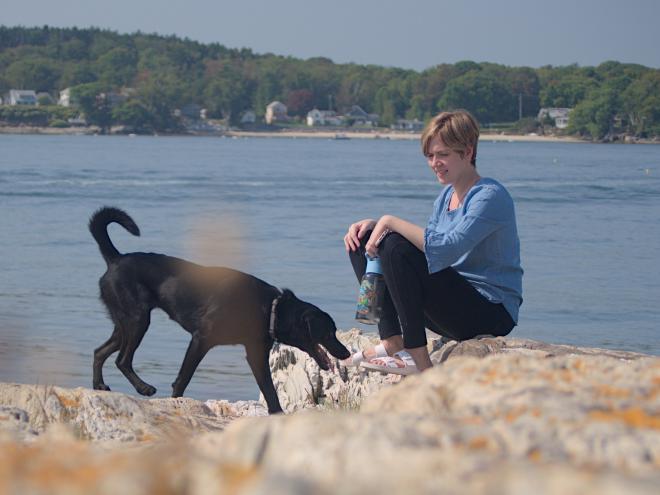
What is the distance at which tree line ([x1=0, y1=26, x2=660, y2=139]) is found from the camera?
370 ft

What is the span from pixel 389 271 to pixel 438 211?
596 mm

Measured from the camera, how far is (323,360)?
17.9 feet

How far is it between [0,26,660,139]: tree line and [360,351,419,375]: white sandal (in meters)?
107

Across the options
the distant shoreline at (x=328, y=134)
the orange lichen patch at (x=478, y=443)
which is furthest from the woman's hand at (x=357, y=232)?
the distant shoreline at (x=328, y=134)

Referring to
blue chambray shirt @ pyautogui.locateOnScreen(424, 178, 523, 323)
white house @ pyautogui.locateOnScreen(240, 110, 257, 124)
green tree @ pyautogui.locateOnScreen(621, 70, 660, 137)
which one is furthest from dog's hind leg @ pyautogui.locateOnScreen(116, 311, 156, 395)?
white house @ pyautogui.locateOnScreen(240, 110, 257, 124)

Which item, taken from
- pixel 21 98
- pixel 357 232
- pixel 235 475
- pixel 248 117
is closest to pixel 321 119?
pixel 248 117

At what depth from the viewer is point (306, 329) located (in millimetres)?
5344

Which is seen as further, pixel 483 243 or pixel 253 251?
pixel 253 251

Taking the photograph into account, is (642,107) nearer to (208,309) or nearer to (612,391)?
(208,309)

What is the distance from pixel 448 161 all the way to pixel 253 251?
10.9 meters

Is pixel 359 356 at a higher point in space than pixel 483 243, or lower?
lower

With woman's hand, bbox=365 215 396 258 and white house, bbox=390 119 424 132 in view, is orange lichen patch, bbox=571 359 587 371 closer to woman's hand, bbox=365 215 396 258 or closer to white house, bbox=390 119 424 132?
woman's hand, bbox=365 215 396 258

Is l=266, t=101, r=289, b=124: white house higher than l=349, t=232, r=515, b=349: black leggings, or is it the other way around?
l=349, t=232, r=515, b=349: black leggings

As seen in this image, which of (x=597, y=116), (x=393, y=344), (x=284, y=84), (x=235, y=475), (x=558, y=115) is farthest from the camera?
(x=284, y=84)
